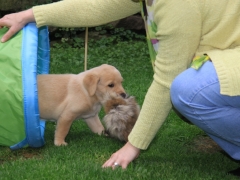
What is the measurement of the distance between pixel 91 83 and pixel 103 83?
0.25 ft

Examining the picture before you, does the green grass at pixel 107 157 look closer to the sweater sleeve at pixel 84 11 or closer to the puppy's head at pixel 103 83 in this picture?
the puppy's head at pixel 103 83

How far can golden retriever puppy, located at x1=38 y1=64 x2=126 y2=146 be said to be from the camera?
2883mm

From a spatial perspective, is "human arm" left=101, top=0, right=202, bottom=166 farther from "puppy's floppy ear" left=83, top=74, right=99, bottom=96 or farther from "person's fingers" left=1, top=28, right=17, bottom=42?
"person's fingers" left=1, top=28, right=17, bottom=42

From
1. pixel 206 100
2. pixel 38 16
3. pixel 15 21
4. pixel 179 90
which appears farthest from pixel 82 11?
pixel 206 100

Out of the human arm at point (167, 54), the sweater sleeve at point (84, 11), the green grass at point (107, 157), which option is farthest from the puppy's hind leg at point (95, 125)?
the human arm at point (167, 54)

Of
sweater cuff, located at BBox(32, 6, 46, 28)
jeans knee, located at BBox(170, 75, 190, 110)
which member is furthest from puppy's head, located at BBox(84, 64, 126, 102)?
jeans knee, located at BBox(170, 75, 190, 110)

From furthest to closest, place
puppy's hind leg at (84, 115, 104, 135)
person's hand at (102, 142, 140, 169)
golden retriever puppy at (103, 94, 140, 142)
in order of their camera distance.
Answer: puppy's hind leg at (84, 115, 104, 135) → golden retriever puppy at (103, 94, 140, 142) → person's hand at (102, 142, 140, 169)

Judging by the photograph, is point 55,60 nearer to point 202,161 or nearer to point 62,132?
point 62,132

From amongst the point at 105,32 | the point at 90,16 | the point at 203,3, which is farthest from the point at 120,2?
the point at 105,32

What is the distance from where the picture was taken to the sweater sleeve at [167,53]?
6.72 ft

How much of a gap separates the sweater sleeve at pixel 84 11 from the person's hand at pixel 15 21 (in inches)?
4.1

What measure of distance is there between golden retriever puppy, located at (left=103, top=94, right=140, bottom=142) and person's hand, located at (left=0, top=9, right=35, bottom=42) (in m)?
0.68

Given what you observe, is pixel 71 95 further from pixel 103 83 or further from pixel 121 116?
pixel 121 116

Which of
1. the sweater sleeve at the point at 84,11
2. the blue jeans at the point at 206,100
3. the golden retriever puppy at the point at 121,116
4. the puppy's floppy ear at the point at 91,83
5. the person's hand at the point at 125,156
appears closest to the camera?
the blue jeans at the point at 206,100
